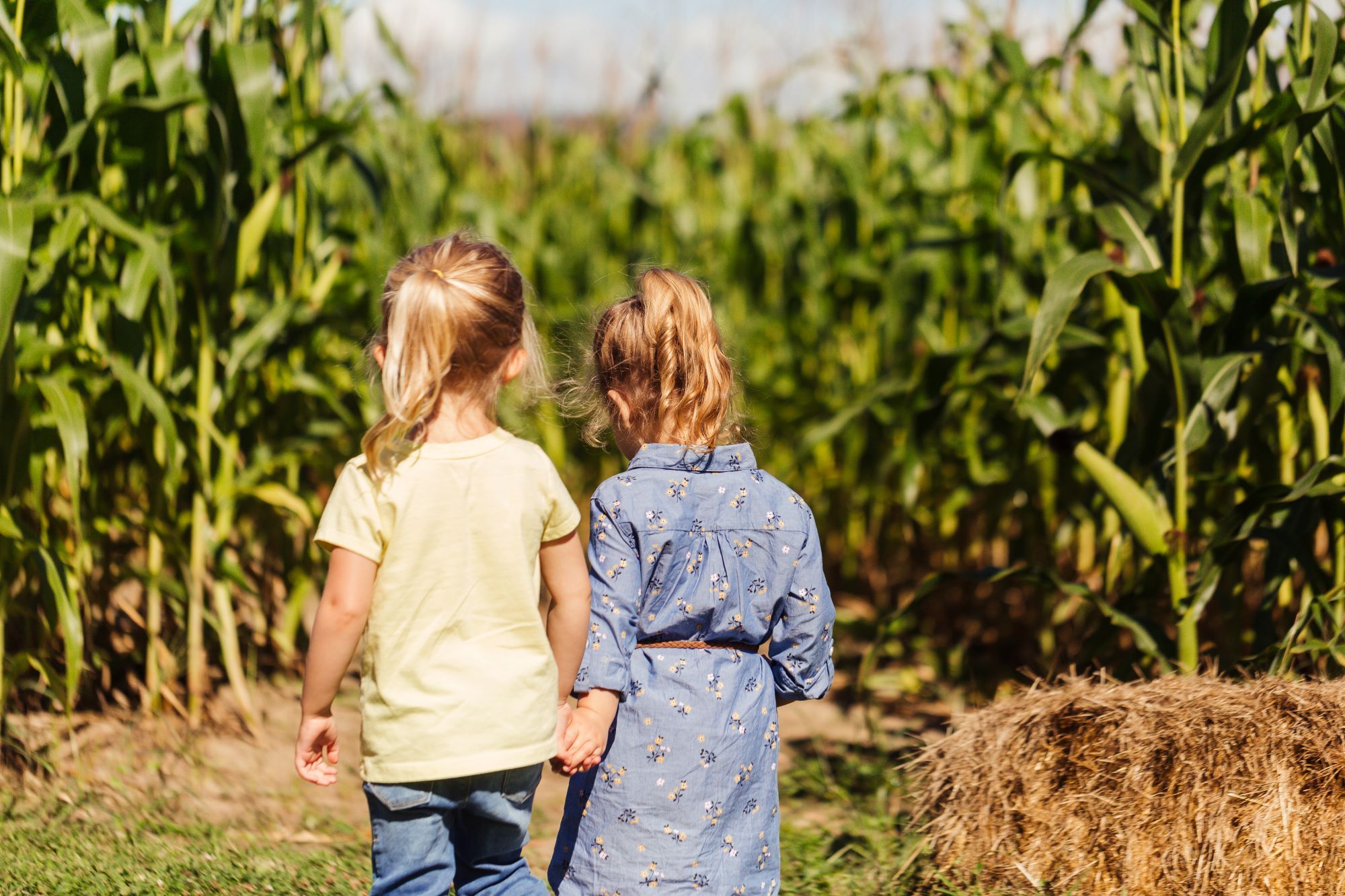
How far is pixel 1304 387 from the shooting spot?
3.16 metres

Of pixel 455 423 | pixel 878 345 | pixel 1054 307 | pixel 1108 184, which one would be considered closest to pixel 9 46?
pixel 455 423

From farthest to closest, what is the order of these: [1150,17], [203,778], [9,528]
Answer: [203,778], [1150,17], [9,528]

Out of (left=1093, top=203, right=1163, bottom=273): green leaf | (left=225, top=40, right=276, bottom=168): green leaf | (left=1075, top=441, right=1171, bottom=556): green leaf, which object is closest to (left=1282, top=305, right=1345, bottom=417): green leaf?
(left=1093, top=203, right=1163, bottom=273): green leaf

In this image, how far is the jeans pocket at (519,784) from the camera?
1834mm

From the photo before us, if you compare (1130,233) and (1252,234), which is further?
(1252,234)

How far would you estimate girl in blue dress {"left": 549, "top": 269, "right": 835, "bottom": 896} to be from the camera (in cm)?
189

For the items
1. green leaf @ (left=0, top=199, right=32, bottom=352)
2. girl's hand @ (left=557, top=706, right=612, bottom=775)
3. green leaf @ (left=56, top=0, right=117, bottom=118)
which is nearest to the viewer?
girl's hand @ (left=557, top=706, right=612, bottom=775)

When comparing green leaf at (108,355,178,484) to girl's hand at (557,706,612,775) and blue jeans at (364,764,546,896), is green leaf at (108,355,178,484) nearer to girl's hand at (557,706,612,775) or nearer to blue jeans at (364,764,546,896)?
blue jeans at (364,764,546,896)

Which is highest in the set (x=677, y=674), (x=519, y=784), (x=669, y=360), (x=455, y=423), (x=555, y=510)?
(x=669, y=360)

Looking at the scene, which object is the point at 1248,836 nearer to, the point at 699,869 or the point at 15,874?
the point at 699,869

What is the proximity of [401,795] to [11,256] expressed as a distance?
1.46 m

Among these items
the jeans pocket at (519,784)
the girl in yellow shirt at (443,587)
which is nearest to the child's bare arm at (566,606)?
the girl in yellow shirt at (443,587)

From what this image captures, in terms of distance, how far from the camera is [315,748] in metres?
1.81

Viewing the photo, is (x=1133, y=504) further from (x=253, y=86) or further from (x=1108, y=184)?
(x=253, y=86)
